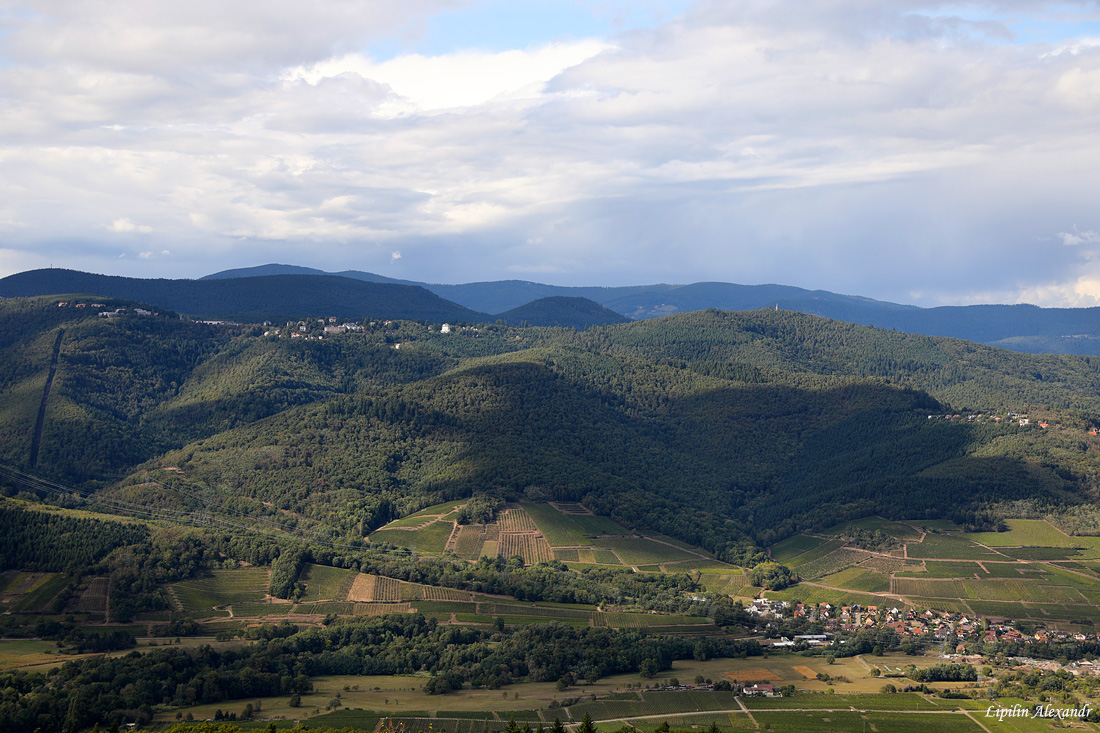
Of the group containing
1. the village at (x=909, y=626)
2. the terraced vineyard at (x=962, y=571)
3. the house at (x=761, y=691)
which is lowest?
the house at (x=761, y=691)

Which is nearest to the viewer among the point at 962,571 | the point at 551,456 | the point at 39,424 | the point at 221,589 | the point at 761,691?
the point at 761,691

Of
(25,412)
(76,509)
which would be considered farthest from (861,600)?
(25,412)

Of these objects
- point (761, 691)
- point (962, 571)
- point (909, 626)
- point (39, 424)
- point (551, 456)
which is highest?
point (39, 424)

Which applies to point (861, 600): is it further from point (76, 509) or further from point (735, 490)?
point (76, 509)

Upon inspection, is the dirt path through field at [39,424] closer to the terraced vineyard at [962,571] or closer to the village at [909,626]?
the terraced vineyard at [962,571]

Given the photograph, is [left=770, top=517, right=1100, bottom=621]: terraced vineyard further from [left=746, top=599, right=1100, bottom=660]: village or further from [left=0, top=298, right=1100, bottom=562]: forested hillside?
[left=0, top=298, right=1100, bottom=562]: forested hillside

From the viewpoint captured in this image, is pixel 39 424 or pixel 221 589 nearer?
pixel 221 589

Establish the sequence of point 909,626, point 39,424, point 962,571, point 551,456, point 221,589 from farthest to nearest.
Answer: point 39,424
point 551,456
point 962,571
point 221,589
point 909,626

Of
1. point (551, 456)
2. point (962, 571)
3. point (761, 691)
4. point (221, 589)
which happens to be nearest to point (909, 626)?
point (962, 571)

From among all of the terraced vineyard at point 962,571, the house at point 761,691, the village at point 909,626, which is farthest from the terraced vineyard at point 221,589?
the village at point 909,626

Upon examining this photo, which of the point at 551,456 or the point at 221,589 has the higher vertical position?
the point at 551,456

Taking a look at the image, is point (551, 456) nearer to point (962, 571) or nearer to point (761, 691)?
point (962, 571)
